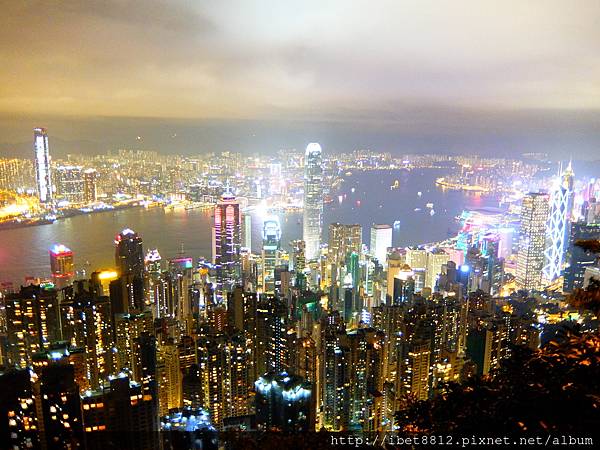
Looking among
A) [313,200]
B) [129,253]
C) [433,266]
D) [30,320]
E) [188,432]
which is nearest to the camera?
[188,432]

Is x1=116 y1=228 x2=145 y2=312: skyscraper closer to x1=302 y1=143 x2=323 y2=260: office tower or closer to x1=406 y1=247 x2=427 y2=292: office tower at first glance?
x1=302 y1=143 x2=323 y2=260: office tower

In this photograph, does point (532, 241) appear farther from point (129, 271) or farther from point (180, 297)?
point (129, 271)

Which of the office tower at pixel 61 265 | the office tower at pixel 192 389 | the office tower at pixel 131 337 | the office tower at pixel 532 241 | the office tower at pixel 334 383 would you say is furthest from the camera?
the office tower at pixel 532 241

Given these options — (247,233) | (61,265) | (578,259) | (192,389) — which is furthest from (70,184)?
(578,259)

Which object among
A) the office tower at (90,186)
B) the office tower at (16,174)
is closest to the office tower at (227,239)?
the office tower at (90,186)

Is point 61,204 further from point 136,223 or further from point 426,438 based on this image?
point 426,438

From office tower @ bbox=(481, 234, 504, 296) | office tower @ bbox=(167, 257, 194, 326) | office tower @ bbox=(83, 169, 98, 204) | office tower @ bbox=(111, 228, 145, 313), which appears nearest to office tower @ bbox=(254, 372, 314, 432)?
office tower @ bbox=(111, 228, 145, 313)

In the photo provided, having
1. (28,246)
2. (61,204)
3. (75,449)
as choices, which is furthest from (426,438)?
(61,204)

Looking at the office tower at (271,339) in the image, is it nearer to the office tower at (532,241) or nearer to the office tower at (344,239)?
the office tower at (344,239)
